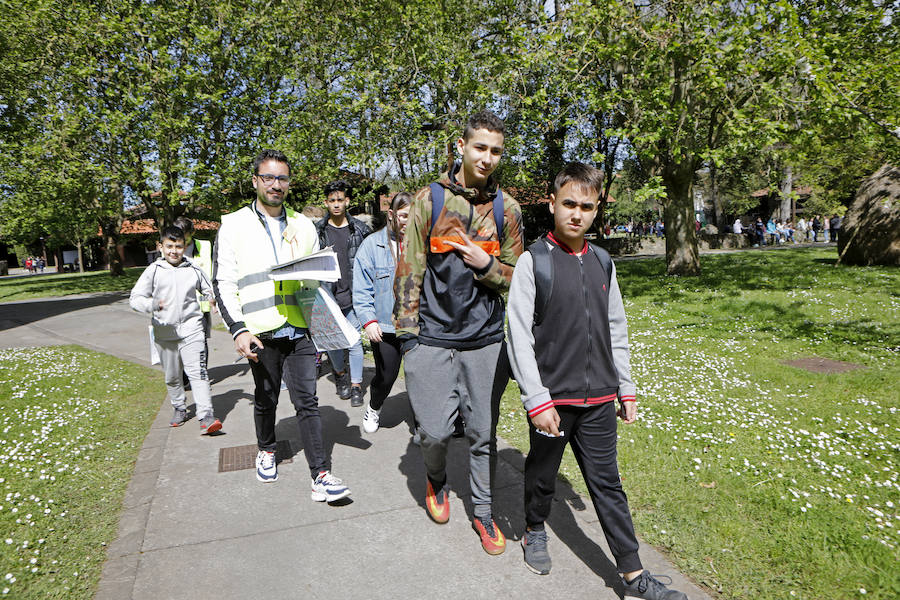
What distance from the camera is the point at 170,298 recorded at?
5.24 m

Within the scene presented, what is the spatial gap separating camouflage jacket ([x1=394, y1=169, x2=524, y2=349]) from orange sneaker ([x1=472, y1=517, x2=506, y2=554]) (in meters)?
1.03

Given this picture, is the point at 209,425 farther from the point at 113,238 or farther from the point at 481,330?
the point at 113,238

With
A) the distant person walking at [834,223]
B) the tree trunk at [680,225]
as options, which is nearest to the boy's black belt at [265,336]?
the tree trunk at [680,225]

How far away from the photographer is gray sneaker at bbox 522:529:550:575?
9.49ft

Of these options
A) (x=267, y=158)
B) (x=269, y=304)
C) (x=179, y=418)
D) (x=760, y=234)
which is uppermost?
(x=267, y=158)

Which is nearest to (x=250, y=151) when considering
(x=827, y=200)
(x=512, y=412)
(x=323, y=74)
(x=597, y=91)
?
(x=323, y=74)

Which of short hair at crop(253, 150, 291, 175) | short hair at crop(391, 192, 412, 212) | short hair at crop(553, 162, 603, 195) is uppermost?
short hair at crop(253, 150, 291, 175)

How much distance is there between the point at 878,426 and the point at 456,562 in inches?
162

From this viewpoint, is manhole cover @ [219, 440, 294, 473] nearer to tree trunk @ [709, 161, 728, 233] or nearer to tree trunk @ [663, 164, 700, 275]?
tree trunk @ [663, 164, 700, 275]

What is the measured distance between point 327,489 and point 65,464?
247 cm

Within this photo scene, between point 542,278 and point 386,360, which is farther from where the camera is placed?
point 386,360

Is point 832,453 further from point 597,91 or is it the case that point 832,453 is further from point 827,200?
point 827,200

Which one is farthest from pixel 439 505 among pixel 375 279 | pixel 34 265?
pixel 34 265

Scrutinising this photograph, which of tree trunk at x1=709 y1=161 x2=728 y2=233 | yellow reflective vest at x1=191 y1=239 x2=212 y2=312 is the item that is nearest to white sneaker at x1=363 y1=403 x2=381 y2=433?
yellow reflective vest at x1=191 y1=239 x2=212 y2=312
